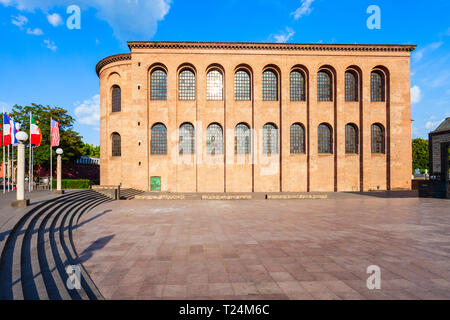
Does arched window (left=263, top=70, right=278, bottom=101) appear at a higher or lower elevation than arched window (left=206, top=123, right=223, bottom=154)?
higher

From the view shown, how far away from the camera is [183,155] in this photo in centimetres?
2245

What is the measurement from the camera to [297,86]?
23.8 meters

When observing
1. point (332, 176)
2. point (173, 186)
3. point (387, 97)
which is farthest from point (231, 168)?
point (387, 97)

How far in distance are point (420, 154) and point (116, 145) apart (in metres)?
72.0

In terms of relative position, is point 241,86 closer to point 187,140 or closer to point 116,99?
point 187,140

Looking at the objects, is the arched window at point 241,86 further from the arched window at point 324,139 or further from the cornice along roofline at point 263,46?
the arched window at point 324,139

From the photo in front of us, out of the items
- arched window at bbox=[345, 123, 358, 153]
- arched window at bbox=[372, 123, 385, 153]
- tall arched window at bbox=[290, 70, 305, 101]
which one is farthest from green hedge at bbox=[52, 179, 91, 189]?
arched window at bbox=[372, 123, 385, 153]

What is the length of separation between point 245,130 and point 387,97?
725 inches

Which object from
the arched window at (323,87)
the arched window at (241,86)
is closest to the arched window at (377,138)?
the arched window at (323,87)

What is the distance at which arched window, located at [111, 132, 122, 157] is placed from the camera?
973 inches

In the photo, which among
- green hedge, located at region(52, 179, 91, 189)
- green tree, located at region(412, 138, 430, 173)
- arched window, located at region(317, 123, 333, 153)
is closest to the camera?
green hedge, located at region(52, 179, 91, 189)

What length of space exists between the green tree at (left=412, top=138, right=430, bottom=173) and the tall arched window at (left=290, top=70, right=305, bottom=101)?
168 ft

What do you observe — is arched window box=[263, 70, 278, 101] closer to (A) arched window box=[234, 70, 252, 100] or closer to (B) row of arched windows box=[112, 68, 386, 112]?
(B) row of arched windows box=[112, 68, 386, 112]

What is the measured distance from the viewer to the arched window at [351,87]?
24250 mm
